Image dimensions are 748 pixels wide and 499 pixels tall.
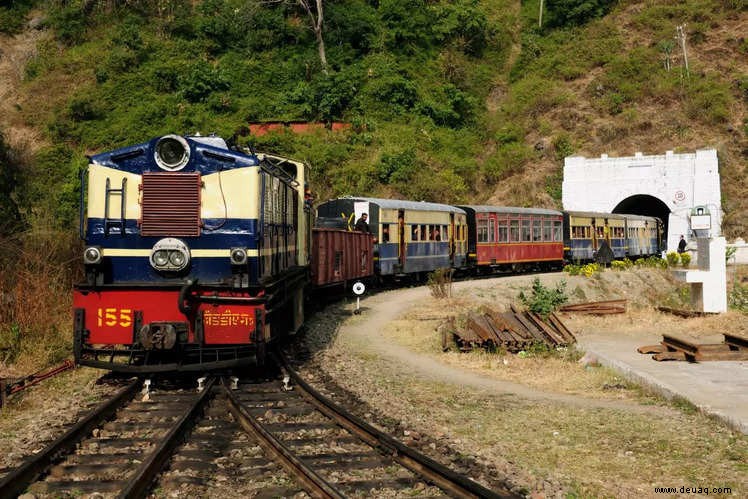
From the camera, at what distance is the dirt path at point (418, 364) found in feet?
30.9

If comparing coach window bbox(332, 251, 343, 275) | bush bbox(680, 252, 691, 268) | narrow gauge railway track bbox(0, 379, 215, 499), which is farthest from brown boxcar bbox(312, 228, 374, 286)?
bush bbox(680, 252, 691, 268)

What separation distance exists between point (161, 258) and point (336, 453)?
3.76 metres

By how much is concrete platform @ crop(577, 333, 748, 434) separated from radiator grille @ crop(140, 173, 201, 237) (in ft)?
22.2

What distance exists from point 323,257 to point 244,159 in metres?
8.50

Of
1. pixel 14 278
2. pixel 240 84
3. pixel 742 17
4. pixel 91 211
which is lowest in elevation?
pixel 14 278

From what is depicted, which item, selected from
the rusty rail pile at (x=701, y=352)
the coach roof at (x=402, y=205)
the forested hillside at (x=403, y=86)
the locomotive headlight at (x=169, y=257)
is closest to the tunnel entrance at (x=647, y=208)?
the forested hillside at (x=403, y=86)

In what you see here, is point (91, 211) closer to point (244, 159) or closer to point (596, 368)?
point (244, 159)

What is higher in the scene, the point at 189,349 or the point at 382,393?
the point at 189,349

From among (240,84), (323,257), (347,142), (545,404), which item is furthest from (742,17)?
(545,404)

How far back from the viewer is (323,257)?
17.2 meters

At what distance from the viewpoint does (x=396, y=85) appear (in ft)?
152

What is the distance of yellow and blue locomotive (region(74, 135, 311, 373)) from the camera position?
8492 millimetres

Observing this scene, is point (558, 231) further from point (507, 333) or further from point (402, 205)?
point (507, 333)

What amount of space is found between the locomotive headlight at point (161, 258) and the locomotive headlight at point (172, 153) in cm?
108
